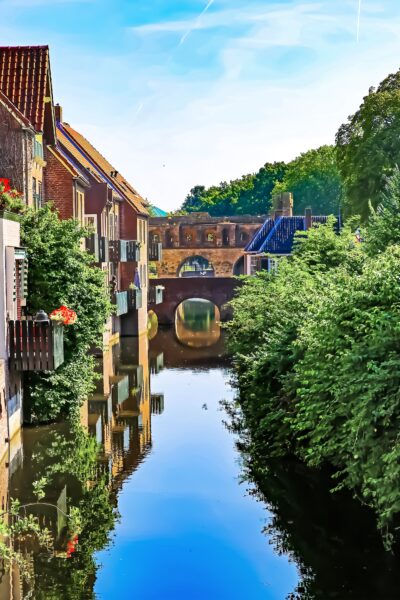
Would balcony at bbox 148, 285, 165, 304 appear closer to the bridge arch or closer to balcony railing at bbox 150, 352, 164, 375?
the bridge arch

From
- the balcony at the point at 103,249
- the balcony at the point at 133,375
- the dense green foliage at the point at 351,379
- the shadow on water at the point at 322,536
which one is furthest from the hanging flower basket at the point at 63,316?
the balcony at the point at 103,249

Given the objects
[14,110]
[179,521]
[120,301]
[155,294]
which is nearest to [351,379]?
[179,521]

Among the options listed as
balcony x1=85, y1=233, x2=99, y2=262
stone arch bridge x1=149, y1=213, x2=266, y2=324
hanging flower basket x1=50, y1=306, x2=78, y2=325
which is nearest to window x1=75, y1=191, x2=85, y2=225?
balcony x1=85, y1=233, x2=99, y2=262

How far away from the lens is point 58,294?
2531 cm

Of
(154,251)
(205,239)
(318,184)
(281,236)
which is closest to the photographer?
(281,236)

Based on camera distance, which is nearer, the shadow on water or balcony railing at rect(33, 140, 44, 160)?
the shadow on water

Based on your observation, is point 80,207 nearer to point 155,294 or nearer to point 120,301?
point 120,301

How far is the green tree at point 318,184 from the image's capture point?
284 ft

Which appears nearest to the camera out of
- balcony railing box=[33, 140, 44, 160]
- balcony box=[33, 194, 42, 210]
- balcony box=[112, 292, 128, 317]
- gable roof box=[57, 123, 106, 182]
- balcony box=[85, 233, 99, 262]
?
balcony railing box=[33, 140, 44, 160]

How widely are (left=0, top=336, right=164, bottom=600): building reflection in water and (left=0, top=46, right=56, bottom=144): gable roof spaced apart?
1087cm

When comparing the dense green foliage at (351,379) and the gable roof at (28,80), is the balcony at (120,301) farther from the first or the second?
the dense green foliage at (351,379)

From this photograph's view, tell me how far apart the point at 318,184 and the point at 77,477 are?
70229 mm

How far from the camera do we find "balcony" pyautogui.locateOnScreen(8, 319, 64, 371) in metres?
22.2

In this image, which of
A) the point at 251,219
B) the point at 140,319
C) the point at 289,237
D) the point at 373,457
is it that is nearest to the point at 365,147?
the point at 289,237
